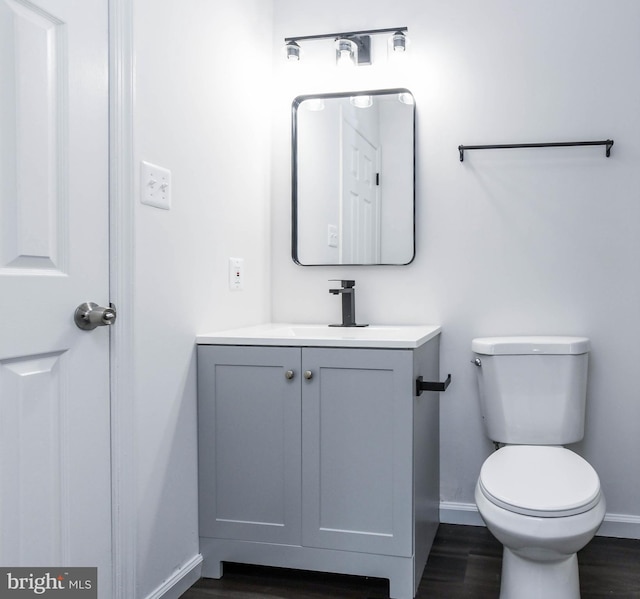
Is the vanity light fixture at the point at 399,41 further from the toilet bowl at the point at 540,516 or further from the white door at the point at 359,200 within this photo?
the toilet bowl at the point at 540,516

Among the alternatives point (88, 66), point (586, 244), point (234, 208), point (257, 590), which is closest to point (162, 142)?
point (88, 66)

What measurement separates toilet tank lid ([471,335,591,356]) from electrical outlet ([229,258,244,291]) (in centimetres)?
87

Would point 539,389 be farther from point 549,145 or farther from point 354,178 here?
point 354,178

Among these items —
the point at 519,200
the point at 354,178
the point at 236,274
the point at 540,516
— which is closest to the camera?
the point at 540,516

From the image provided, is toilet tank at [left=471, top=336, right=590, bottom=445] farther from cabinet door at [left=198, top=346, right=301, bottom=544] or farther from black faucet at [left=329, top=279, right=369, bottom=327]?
cabinet door at [left=198, top=346, right=301, bottom=544]

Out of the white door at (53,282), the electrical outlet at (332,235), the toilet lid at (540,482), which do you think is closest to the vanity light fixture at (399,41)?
the electrical outlet at (332,235)

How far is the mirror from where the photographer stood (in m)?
2.35

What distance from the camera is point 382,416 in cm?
173

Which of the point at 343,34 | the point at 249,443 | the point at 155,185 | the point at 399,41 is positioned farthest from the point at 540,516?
the point at 343,34

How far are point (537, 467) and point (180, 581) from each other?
1.07 meters

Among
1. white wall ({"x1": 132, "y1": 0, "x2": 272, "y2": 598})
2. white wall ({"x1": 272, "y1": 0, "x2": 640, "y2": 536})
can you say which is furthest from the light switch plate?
white wall ({"x1": 272, "y1": 0, "x2": 640, "y2": 536})

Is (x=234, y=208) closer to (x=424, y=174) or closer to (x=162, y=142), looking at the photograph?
(x=162, y=142)

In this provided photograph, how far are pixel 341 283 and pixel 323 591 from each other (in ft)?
3.46
